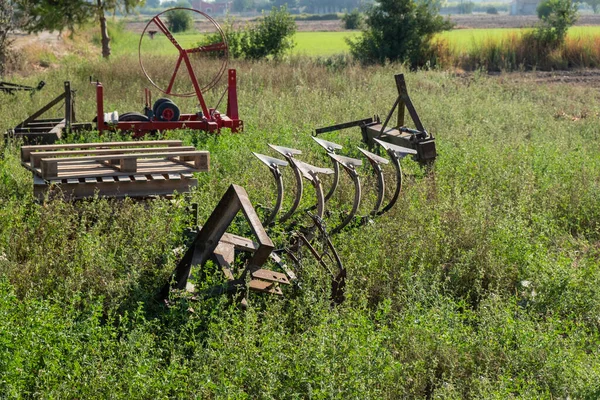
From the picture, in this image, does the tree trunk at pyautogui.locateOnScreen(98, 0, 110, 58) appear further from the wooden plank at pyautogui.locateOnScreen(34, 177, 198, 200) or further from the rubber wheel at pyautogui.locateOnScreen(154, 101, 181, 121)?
the wooden plank at pyautogui.locateOnScreen(34, 177, 198, 200)

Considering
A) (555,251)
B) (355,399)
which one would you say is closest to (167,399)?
(355,399)

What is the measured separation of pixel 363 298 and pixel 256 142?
4.50 meters

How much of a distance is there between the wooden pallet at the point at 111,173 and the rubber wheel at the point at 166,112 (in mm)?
3534

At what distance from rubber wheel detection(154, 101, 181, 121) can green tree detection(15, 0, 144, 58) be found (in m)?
11.3

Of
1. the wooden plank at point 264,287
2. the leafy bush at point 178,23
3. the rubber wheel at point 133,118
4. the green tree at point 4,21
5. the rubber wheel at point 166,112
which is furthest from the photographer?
the leafy bush at point 178,23

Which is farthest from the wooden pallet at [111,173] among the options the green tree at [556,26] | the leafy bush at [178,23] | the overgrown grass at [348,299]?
the leafy bush at [178,23]

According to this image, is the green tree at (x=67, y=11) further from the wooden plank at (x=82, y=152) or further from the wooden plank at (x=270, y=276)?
the wooden plank at (x=270, y=276)

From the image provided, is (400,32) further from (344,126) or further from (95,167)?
(95,167)

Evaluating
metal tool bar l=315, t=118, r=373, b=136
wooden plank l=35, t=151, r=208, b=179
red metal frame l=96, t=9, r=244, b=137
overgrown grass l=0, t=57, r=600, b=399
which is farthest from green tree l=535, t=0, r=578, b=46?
wooden plank l=35, t=151, r=208, b=179

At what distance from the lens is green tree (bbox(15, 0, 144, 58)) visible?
20.2 m

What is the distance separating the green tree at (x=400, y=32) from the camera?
72.2 feet

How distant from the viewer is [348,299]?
502 centimetres

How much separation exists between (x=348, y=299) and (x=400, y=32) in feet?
59.8

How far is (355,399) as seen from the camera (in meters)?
3.84
